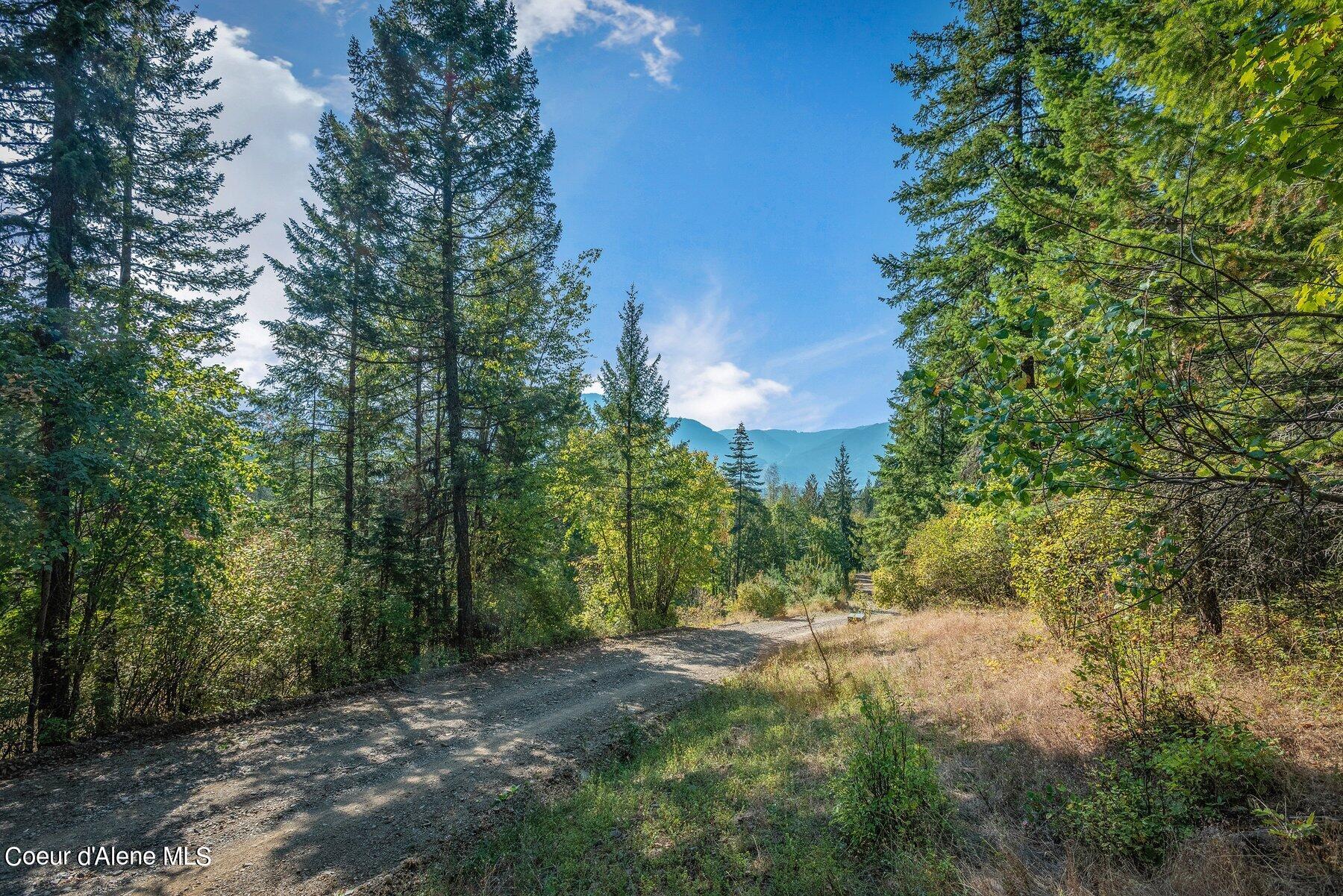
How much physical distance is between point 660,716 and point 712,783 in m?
3.02

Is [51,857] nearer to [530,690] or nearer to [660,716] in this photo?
A: [530,690]

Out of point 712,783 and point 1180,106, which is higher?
point 1180,106

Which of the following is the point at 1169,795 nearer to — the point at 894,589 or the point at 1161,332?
the point at 1161,332

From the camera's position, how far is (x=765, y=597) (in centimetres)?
2406

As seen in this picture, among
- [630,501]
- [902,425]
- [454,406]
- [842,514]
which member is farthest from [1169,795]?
[842,514]

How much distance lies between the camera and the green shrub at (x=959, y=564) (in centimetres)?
1379

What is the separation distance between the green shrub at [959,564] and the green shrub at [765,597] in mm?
6574

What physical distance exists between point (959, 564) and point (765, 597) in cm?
1042

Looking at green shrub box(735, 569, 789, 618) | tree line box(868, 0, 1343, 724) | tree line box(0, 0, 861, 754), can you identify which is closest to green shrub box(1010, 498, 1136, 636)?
tree line box(868, 0, 1343, 724)

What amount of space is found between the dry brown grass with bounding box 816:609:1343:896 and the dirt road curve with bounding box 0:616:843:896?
482 centimetres

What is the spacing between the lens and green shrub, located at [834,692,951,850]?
4.08 m

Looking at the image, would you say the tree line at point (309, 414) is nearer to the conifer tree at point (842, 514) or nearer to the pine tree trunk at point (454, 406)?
the pine tree trunk at point (454, 406)

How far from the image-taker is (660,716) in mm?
8445

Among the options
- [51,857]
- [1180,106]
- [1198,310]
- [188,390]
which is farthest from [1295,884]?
[188,390]
